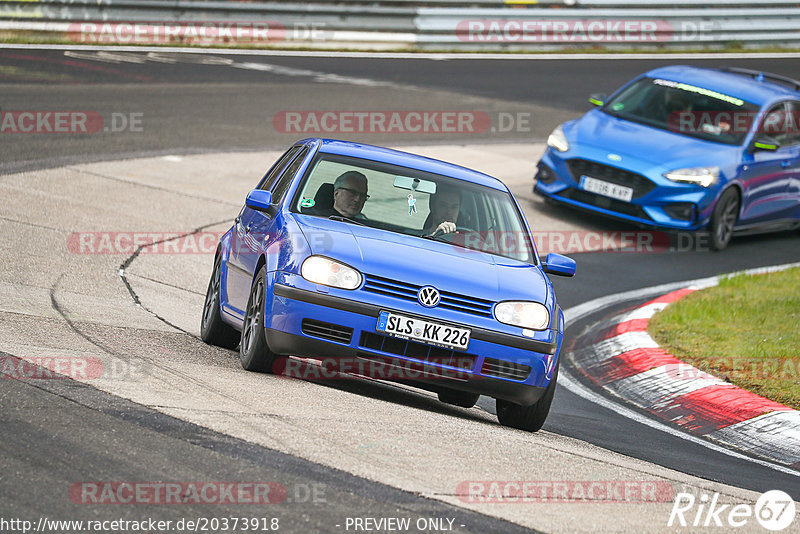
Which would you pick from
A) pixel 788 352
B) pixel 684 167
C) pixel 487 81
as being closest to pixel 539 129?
pixel 487 81

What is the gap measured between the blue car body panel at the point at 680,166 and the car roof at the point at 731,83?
1 centimetres

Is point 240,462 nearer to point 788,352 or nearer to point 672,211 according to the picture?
point 788,352

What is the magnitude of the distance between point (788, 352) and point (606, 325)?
1.66m

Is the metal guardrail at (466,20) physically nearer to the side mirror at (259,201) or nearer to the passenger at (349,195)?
the side mirror at (259,201)

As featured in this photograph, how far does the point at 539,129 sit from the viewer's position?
2050 centimetres

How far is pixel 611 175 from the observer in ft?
46.8

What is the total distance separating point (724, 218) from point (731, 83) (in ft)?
7.23

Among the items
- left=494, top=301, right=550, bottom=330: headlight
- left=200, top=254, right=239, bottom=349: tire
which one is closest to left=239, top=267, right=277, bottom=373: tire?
left=200, top=254, right=239, bottom=349: tire

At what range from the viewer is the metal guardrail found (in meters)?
23.4

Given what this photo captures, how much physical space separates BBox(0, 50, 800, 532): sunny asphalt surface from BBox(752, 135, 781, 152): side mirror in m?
1.19

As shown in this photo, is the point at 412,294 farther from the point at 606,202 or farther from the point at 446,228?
the point at 606,202

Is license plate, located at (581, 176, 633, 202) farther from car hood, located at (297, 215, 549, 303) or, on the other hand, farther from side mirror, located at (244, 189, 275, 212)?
side mirror, located at (244, 189, 275, 212)
